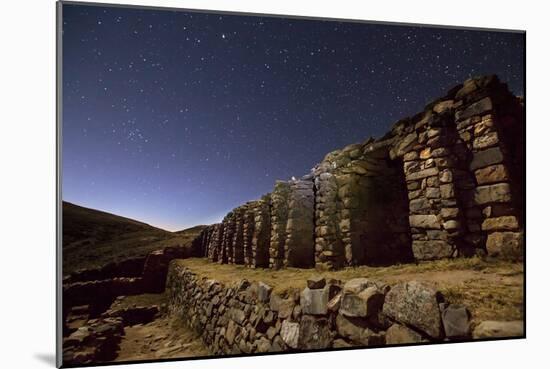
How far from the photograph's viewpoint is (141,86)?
4.64 metres

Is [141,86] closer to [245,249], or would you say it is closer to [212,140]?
[212,140]

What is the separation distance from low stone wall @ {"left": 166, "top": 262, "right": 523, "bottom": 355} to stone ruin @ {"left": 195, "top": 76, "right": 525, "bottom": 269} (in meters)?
0.67

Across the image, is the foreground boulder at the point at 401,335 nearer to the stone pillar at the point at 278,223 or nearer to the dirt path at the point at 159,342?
the stone pillar at the point at 278,223

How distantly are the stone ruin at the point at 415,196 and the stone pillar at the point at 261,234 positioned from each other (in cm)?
3

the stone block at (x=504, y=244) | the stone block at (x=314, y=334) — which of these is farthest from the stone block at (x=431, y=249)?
the stone block at (x=314, y=334)

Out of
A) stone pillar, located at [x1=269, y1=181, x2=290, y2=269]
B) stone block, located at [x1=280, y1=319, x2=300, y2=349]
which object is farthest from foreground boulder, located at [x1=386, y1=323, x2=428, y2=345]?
stone pillar, located at [x1=269, y1=181, x2=290, y2=269]

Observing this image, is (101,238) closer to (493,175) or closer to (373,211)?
(373,211)

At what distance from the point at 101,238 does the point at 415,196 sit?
3773mm

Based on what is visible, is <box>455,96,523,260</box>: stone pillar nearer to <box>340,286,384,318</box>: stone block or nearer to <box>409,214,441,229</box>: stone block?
<box>409,214,441,229</box>: stone block

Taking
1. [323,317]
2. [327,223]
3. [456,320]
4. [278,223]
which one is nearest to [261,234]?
[278,223]

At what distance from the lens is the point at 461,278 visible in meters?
4.67

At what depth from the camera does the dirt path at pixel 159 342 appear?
456cm

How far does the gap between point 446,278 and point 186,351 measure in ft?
9.87

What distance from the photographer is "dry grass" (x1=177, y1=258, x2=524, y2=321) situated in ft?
14.6
